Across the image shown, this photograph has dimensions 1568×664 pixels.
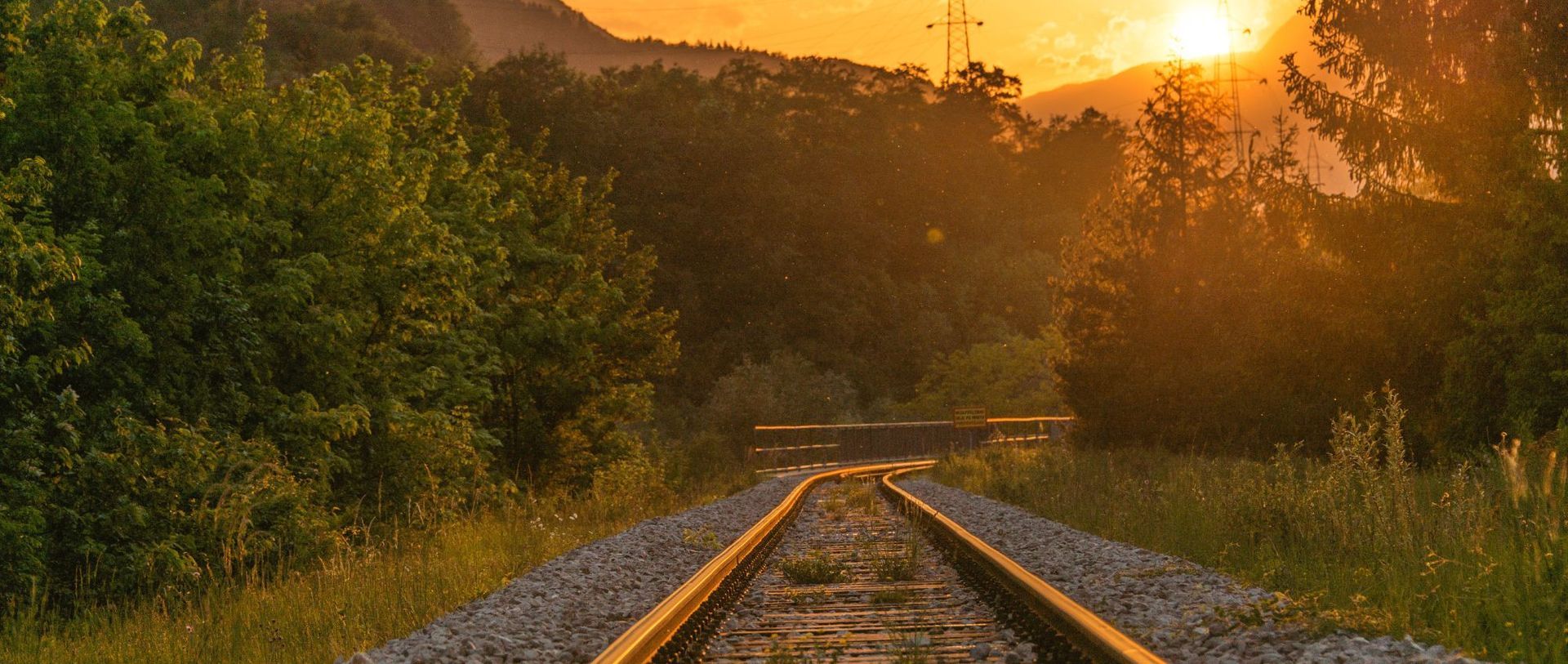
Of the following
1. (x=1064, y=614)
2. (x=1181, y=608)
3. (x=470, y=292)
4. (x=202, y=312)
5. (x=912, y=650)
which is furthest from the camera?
(x=470, y=292)

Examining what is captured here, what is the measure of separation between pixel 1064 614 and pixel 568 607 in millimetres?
3588

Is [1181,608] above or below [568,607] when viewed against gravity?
above

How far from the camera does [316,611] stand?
28.4ft

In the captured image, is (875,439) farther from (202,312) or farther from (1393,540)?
(1393,540)

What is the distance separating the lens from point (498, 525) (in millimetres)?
14602

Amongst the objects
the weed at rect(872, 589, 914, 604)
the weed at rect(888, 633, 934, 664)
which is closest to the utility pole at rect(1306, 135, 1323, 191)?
the weed at rect(872, 589, 914, 604)

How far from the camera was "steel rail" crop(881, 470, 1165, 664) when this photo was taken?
5.77 meters

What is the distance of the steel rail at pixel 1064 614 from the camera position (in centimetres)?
577

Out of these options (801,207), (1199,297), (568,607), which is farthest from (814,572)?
(801,207)

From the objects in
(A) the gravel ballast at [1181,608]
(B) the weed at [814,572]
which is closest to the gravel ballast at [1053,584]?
(A) the gravel ballast at [1181,608]

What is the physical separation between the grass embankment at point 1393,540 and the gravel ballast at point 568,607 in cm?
416

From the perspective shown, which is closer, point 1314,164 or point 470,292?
point 470,292

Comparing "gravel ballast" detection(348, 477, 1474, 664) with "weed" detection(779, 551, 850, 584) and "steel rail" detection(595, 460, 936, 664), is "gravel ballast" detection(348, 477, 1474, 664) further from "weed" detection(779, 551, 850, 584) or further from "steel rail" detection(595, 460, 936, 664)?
"weed" detection(779, 551, 850, 584)

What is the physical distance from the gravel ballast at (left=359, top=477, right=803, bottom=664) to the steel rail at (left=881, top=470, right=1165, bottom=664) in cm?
241
